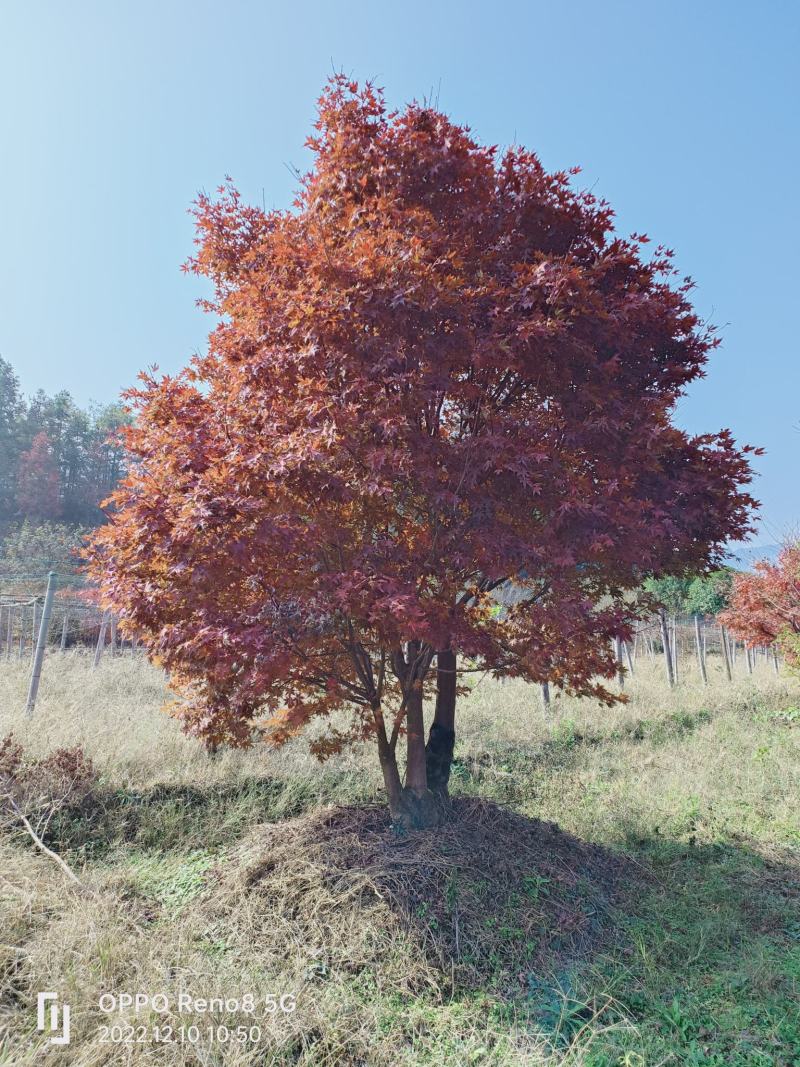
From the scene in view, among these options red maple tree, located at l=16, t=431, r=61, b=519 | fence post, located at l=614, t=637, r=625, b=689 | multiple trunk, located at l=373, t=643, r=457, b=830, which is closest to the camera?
fence post, located at l=614, t=637, r=625, b=689

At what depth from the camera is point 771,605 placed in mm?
13094

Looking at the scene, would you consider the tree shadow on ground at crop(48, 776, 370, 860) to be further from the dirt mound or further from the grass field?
the dirt mound

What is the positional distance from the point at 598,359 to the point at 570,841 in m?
4.54

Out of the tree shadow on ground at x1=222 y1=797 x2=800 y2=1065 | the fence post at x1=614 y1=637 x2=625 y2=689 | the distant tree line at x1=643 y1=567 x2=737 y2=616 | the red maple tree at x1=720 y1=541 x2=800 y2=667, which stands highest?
the distant tree line at x1=643 y1=567 x2=737 y2=616

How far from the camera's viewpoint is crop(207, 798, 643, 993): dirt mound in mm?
4223

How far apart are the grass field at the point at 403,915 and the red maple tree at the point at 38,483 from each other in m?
35.0

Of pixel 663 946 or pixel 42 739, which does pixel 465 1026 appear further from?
pixel 42 739

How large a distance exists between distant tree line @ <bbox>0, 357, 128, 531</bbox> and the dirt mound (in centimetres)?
3562

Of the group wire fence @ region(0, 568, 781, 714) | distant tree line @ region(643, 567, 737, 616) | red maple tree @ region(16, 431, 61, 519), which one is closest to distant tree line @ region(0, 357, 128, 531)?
red maple tree @ region(16, 431, 61, 519)

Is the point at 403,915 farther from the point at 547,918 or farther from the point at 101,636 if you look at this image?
the point at 101,636

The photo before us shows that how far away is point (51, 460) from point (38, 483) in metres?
2.12

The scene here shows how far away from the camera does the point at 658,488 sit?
4.94 metres

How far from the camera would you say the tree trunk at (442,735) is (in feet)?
20.2

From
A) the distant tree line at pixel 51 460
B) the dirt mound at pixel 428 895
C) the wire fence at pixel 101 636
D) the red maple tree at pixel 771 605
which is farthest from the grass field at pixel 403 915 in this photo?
the distant tree line at pixel 51 460
